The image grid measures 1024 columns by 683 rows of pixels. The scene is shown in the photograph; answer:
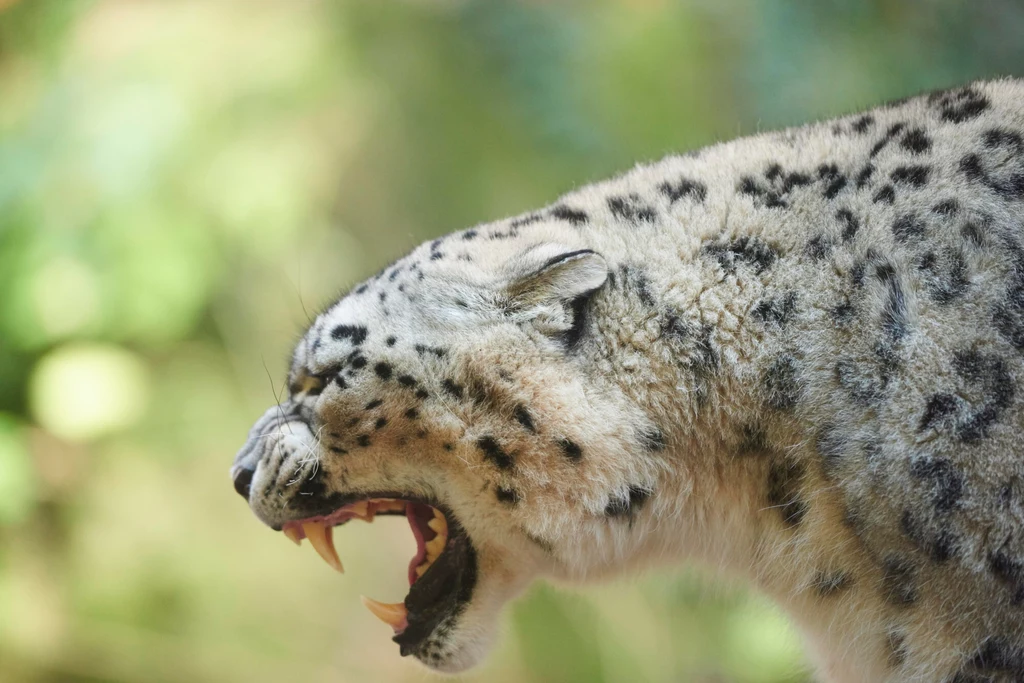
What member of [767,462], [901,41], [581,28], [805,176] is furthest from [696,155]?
[581,28]

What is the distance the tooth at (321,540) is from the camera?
2.29 meters

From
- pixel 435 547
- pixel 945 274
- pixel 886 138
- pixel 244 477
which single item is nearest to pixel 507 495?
pixel 435 547

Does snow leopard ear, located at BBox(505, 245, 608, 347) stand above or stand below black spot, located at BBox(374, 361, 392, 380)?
above

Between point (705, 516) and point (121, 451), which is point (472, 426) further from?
point (121, 451)

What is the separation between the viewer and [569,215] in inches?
85.4

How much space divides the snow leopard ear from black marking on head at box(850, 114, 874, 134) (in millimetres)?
594

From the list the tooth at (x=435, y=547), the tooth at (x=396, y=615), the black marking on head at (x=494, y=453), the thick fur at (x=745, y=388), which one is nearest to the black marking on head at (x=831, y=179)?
the thick fur at (x=745, y=388)

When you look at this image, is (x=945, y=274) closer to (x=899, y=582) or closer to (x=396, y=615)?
(x=899, y=582)

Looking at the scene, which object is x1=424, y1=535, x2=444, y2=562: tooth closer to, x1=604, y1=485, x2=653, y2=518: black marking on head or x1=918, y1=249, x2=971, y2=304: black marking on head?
x1=604, y1=485, x2=653, y2=518: black marking on head

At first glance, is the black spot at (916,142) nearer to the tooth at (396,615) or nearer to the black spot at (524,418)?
the black spot at (524,418)

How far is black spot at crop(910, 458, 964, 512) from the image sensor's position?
158 centimetres

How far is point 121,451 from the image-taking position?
16.1ft

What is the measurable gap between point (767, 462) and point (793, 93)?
2941mm

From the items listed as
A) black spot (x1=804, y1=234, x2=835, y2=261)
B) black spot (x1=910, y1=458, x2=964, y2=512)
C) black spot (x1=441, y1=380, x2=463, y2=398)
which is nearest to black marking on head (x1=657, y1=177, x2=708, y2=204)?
black spot (x1=804, y1=234, x2=835, y2=261)
